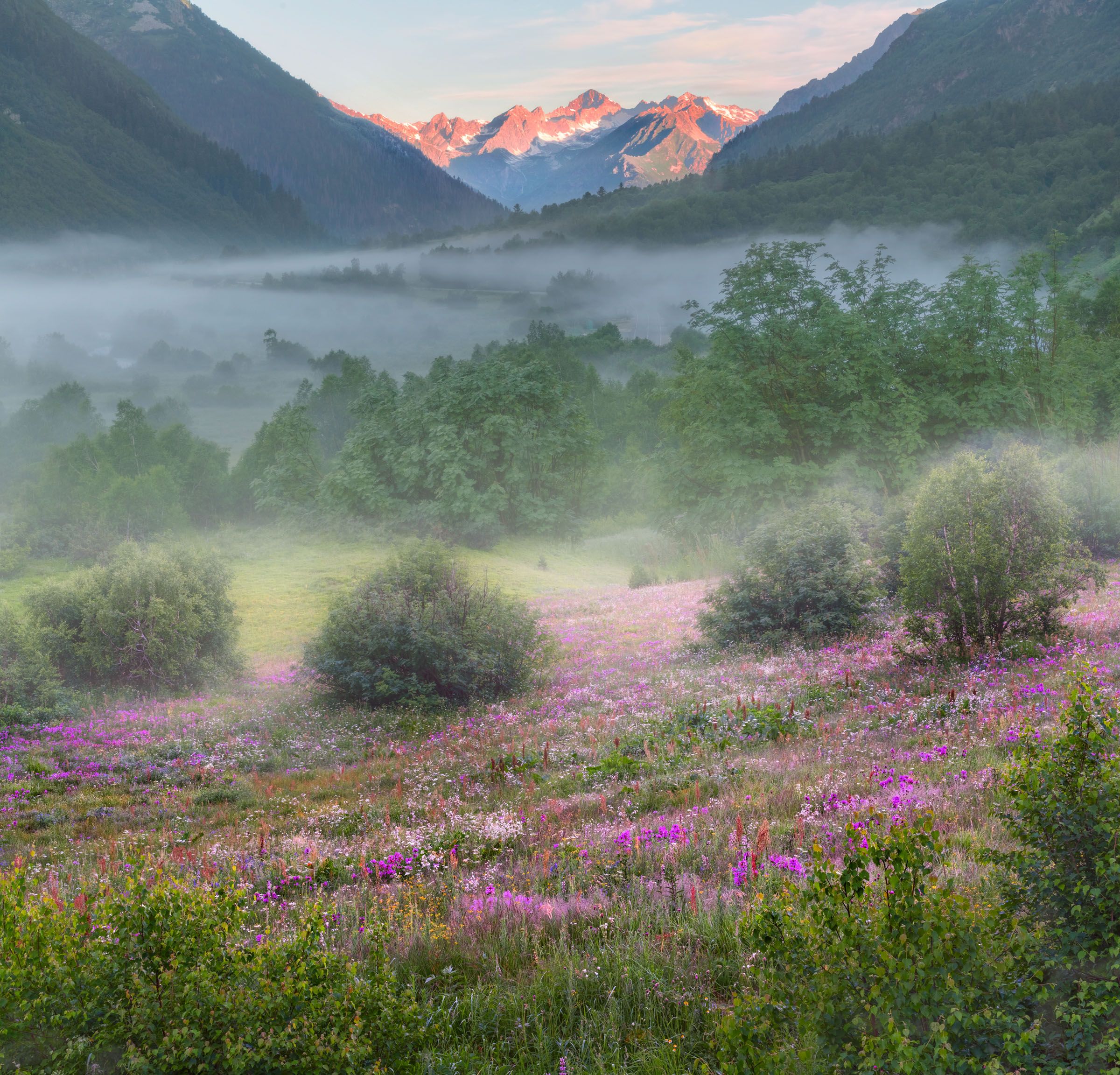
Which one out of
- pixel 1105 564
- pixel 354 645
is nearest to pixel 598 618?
pixel 354 645

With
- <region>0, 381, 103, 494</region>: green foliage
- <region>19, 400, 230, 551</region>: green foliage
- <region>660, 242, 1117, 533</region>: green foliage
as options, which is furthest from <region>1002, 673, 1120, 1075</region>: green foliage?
<region>0, 381, 103, 494</region>: green foliage

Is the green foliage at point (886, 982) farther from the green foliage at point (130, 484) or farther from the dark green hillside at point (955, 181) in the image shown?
the dark green hillside at point (955, 181)

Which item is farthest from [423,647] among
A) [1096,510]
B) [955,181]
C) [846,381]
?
[955,181]

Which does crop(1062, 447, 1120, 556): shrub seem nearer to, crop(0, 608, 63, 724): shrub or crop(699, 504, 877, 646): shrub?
crop(699, 504, 877, 646): shrub

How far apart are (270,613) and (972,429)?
32.0m

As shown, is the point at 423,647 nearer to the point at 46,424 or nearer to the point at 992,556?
the point at 992,556

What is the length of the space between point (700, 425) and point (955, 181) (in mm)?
122065

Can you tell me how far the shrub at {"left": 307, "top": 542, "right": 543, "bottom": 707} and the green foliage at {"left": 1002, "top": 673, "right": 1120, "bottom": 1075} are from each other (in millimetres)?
12363

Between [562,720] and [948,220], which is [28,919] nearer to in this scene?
[562,720]

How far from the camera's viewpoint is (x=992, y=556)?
1043 cm

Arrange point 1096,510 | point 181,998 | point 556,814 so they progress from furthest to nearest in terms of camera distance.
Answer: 1. point 1096,510
2. point 556,814
3. point 181,998

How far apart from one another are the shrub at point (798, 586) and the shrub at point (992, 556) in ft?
12.0

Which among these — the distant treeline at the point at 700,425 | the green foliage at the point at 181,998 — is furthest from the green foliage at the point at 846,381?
the green foliage at the point at 181,998

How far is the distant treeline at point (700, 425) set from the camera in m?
33.0
